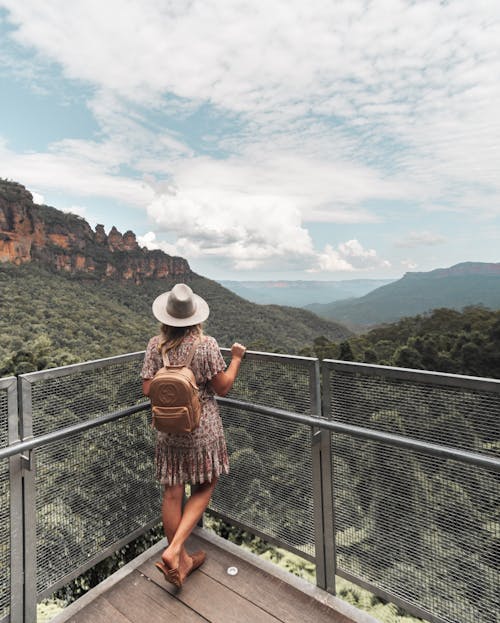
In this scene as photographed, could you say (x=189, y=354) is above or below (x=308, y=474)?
above

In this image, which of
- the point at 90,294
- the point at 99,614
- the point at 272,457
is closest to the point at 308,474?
the point at 272,457

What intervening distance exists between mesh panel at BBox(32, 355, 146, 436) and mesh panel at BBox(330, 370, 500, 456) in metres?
1.24

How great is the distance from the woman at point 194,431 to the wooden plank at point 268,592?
0.54 ft

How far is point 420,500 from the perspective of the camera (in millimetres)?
1640

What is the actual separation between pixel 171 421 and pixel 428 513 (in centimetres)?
123

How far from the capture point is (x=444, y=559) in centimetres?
161

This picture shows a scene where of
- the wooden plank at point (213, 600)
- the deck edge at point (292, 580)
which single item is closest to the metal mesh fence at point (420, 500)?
the deck edge at point (292, 580)

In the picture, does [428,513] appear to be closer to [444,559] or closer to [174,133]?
[444,559]

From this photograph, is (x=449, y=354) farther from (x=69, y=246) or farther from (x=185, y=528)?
(x=69, y=246)

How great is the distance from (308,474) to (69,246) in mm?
67952

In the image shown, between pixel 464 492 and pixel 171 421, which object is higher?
pixel 171 421

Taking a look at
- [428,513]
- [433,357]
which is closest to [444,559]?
[428,513]

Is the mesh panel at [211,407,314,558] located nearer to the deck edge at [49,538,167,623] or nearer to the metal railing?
the metal railing

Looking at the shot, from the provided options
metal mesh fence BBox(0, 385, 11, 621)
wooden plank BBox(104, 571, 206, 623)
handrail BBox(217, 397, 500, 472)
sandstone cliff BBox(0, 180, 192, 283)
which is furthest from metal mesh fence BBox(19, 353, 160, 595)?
sandstone cliff BBox(0, 180, 192, 283)
